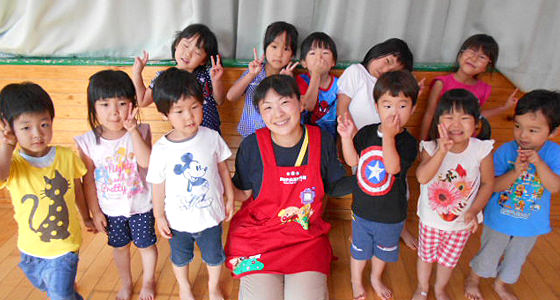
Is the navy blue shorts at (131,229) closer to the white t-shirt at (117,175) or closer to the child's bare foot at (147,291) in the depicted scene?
the white t-shirt at (117,175)

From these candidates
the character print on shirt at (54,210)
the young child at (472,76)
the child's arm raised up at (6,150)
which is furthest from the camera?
the young child at (472,76)

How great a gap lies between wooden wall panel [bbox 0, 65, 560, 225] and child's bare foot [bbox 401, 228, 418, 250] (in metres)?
0.69

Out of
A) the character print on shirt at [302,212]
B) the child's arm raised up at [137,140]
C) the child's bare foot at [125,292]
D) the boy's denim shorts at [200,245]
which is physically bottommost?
the child's bare foot at [125,292]

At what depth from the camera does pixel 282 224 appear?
191 cm

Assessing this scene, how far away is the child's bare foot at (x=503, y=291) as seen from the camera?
205 cm

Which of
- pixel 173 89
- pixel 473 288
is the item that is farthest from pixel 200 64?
pixel 473 288

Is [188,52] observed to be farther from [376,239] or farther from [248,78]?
[376,239]

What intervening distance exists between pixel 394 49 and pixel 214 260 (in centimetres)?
149

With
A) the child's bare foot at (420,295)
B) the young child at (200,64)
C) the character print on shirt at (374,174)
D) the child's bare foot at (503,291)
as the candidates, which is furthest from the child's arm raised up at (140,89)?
the child's bare foot at (503,291)

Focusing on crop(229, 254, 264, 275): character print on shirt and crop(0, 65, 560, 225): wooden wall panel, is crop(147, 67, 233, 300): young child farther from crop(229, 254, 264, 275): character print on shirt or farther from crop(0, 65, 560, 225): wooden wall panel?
crop(0, 65, 560, 225): wooden wall panel

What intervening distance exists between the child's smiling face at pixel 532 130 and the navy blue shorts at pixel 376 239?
69 centimetres

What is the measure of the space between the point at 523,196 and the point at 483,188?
0.88 feet

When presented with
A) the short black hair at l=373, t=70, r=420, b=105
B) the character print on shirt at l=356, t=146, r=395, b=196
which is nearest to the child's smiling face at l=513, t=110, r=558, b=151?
the short black hair at l=373, t=70, r=420, b=105

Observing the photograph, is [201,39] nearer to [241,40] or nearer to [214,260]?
[241,40]
